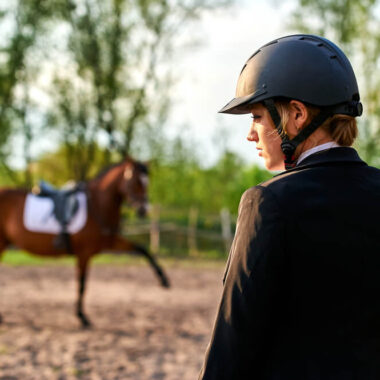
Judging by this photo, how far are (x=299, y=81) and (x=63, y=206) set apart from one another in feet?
19.9

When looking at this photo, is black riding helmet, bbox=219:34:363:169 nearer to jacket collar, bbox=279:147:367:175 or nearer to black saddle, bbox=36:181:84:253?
jacket collar, bbox=279:147:367:175

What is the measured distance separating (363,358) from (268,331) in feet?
0.71

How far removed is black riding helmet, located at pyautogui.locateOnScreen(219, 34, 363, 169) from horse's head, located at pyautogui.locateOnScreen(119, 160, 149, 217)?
5.60 meters

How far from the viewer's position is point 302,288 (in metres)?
1.16

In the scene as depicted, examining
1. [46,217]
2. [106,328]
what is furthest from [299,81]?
[46,217]

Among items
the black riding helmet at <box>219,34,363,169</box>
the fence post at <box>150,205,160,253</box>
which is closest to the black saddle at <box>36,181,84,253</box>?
the black riding helmet at <box>219,34,363,169</box>

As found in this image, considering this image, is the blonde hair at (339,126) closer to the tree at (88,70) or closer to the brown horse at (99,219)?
the brown horse at (99,219)

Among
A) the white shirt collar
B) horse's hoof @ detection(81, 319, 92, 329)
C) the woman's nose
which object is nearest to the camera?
the white shirt collar

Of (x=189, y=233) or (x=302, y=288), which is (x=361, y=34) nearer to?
(x=189, y=233)

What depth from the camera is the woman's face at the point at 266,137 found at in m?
1.35

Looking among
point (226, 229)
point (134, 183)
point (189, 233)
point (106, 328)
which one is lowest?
point (106, 328)

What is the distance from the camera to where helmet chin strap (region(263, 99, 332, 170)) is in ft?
4.20

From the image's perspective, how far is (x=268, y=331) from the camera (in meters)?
1.17

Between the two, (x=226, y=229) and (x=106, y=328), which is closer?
(x=106, y=328)
